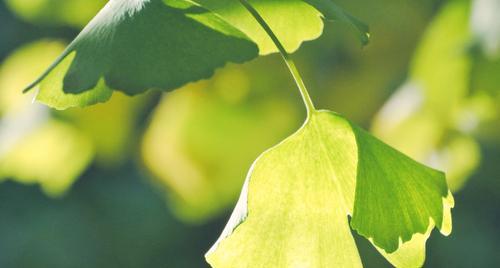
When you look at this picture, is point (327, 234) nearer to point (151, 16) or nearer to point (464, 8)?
point (151, 16)

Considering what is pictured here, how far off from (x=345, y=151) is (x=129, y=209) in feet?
6.54

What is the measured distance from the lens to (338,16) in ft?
1.36

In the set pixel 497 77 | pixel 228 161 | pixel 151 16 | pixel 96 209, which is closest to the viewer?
pixel 151 16

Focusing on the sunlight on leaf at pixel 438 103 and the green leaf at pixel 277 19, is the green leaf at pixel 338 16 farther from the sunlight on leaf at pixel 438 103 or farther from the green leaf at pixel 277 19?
the sunlight on leaf at pixel 438 103

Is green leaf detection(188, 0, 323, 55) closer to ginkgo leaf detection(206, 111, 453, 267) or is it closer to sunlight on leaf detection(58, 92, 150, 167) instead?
ginkgo leaf detection(206, 111, 453, 267)

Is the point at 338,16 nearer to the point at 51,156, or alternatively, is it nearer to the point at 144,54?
the point at 144,54

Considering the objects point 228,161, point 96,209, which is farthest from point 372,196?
point 96,209

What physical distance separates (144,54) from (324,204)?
0.09m

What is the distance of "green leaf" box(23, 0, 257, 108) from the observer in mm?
394

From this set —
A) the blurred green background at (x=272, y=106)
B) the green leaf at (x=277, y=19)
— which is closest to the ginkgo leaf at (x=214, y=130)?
the blurred green background at (x=272, y=106)

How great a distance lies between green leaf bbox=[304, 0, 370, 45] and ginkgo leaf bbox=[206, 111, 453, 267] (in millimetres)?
→ 36

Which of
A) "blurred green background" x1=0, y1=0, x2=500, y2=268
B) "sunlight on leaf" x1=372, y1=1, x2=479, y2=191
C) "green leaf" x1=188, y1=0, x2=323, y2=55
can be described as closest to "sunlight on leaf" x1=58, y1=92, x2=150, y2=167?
"blurred green background" x1=0, y1=0, x2=500, y2=268

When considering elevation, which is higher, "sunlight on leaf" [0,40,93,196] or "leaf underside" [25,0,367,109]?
"leaf underside" [25,0,367,109]

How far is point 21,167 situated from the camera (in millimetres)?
995
